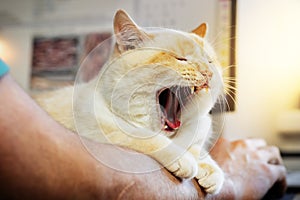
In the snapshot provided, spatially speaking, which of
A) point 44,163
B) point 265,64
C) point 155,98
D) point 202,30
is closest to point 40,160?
point 44,163

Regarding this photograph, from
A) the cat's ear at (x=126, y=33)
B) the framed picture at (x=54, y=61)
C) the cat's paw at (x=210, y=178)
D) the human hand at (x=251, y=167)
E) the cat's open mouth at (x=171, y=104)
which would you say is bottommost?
the human hand at (x=251, y=167)

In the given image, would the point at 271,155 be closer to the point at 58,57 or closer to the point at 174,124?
the point at 174,124

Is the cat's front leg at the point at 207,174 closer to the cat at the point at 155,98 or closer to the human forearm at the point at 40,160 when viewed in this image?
the cat at the point at 155,98

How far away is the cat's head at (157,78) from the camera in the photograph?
1.49 ft

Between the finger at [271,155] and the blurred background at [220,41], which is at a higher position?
the blurred background at [220,41]

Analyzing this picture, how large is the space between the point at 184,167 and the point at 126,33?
188mm

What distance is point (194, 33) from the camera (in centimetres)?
54

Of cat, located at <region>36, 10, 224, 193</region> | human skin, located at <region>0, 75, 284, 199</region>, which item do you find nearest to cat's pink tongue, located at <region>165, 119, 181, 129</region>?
cat, located at <region>36, 10, 224, 193</region>

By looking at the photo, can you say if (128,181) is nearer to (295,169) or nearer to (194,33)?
(194,33)

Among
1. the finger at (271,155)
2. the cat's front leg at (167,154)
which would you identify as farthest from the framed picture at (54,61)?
the finger at (271,155)

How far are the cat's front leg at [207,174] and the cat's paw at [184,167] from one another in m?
0.03

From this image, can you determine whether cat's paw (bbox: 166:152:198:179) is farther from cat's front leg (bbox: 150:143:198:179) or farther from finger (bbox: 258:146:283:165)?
finger (bbox: 258:146:283:165)

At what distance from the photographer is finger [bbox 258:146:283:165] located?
710 millimetres

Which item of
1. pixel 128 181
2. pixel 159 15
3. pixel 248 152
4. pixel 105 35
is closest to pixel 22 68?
pixel 105 35
